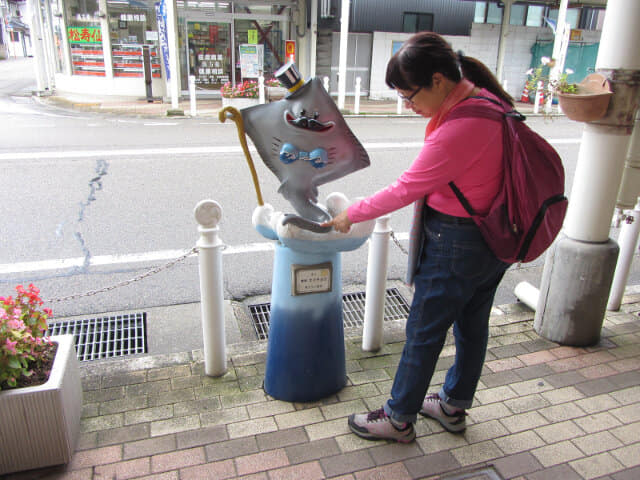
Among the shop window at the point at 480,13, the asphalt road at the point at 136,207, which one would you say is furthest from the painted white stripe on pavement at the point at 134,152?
the shop window at the point at 480,13

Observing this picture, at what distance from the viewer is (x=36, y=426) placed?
2268 mm

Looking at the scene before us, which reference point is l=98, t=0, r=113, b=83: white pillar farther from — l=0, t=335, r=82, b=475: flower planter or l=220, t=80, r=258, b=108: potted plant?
l=0, t=335, r=82, b=475: flower planter

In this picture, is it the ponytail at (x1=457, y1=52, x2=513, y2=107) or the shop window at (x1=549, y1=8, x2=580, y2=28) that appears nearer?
the ponytail at (x1=457, y1=52, x2=513, y2=107)

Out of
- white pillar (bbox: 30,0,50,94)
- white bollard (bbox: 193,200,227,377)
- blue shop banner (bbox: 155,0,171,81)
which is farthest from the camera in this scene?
white pillar (bbox: 30,0,50,94)

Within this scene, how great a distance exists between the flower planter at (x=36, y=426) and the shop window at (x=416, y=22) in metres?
18.9

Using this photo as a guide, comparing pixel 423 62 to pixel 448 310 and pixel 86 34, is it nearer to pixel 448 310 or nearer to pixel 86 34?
pixel 448 310

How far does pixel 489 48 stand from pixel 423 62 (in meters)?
19.8

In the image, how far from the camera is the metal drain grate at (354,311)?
13.1 ft

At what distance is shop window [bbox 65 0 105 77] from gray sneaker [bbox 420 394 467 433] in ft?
55.0

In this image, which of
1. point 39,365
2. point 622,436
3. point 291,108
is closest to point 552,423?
point 622,436

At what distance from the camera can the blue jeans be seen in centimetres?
219

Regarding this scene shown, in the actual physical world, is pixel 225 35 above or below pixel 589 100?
above

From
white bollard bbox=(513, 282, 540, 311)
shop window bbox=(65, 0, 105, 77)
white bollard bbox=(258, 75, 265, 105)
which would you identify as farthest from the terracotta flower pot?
shop window bbox=(65, 0, 105, 77)

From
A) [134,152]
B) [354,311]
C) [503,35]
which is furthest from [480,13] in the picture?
[354,311]
